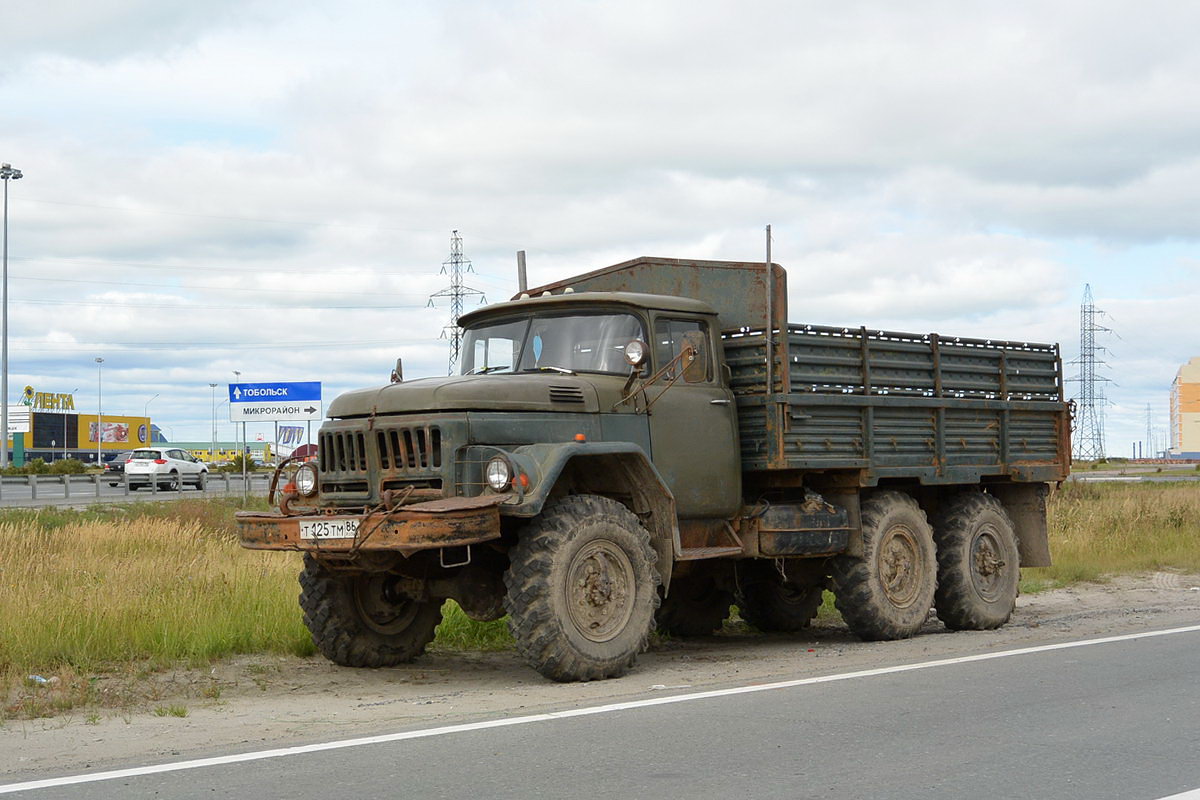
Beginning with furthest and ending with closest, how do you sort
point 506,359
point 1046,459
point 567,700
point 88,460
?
point 88,460
point 1046,459
point 506,359
point 567,700

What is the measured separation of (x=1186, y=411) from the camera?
129625 millimetres

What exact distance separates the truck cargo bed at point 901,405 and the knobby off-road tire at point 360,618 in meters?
3.01

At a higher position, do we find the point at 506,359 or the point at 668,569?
the point at 506,359

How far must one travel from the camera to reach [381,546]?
8.44m

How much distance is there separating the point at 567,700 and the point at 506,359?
10.6 ft

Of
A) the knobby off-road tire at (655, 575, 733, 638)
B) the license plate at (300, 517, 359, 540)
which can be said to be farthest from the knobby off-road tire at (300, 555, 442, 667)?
the knobby off-road tire at (655, 575, 733, 638)

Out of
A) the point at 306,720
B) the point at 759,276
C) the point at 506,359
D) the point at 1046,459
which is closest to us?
the point at 306,720

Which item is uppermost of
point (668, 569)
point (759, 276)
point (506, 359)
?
point (759, 276)

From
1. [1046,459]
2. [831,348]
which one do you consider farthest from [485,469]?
[1046,459]

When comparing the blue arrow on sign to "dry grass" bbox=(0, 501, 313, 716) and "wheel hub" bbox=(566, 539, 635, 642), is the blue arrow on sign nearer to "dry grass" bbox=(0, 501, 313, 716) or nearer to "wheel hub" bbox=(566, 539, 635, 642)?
"dry grass" bbox=(0, 501, 313, 716)

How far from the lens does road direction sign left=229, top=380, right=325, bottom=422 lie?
31.4 m

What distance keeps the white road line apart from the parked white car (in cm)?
4248

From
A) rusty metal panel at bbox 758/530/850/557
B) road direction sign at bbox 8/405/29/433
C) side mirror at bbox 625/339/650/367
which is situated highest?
road direction sign at bbox 8/405/29/433

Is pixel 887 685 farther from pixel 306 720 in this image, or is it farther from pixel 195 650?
pixel 195 650
